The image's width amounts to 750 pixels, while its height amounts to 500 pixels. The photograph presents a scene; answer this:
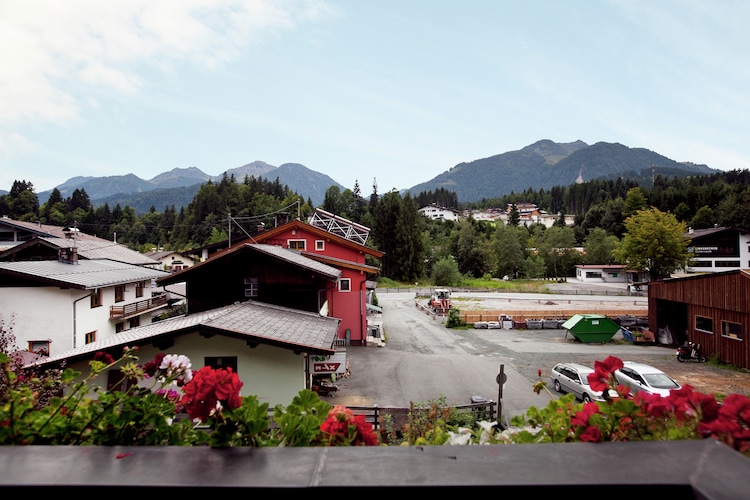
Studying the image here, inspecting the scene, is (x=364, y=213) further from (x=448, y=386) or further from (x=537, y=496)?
(x=537, y=496)

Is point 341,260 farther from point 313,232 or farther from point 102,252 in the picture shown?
point 102,252

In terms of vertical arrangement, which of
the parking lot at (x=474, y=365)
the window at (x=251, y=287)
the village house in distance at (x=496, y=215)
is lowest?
the parking lot at (x=474, y=365)

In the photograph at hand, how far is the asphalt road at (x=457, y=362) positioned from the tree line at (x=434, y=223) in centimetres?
2436

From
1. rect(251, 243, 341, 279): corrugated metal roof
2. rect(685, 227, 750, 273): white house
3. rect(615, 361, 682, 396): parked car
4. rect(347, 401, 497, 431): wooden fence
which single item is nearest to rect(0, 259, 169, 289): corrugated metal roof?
rect(251, 243, 341, 279): corrugated metal roof

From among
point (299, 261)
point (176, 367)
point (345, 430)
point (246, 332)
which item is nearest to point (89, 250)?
point (299, 261)

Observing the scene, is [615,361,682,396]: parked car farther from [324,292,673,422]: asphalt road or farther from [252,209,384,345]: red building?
[252,209,384,345]: red building

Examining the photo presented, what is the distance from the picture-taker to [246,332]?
10227 millimetres

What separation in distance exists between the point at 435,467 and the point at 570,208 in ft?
564

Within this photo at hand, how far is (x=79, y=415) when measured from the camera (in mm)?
1965

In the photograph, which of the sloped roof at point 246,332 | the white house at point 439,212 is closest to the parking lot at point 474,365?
the sloped roof at point 246,332

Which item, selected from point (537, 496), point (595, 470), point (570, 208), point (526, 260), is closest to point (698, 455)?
point (595, 470)

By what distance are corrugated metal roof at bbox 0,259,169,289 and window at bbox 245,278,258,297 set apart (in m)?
7.98

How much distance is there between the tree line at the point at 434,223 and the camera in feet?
225

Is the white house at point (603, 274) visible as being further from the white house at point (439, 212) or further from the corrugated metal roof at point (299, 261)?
the white house at point (439, 212)
